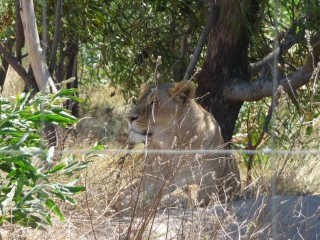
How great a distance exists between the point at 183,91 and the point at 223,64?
2.08ft

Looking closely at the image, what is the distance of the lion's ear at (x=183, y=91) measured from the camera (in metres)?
6.23

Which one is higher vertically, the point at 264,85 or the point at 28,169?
the point at 264,85

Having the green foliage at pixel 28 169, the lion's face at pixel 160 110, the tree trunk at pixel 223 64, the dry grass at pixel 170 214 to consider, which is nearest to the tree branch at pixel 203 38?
the tree trunk at pixel 223 64

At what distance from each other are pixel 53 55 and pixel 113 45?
42.6 inches

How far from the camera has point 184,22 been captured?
760cm

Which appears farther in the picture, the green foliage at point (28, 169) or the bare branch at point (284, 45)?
the bare branch at point (284, 45)

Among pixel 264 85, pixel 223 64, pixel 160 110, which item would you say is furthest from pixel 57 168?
pixel 223 64

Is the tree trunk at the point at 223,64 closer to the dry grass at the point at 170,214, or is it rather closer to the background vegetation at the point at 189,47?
the background vegetation at the point at 189,47

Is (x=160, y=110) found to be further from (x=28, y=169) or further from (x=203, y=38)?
(x=28, y=169)

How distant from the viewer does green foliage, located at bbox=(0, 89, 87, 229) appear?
407cm

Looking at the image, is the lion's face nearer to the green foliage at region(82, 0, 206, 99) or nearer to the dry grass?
the dry grass

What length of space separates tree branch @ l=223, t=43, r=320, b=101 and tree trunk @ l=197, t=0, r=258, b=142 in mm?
78

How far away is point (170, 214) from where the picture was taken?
4984 millimetres

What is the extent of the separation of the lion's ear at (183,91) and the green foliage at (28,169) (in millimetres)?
1899
